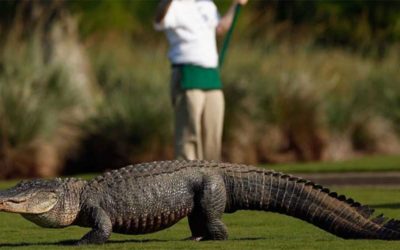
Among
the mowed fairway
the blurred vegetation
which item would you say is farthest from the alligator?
the blurred vegetation

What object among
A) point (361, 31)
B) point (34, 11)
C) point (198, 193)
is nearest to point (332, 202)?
point (198, 193)

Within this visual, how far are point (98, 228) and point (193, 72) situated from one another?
5.95 meters

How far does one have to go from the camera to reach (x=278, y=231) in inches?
435

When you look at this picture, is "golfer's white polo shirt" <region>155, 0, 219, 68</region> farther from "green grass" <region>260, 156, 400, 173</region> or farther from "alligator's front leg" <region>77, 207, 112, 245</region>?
"alligator's front leg" <region>77, 207, 112, 245</region>

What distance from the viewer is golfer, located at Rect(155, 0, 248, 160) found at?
50.5ft

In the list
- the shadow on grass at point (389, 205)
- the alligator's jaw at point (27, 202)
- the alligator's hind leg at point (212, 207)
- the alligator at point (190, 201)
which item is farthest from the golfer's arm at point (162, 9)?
the alligator's jaw at point (27, 202)

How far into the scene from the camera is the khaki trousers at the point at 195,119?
15555 millimetres

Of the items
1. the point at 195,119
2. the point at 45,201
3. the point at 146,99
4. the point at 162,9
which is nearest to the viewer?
the point at 45,201

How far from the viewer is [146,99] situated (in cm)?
2291

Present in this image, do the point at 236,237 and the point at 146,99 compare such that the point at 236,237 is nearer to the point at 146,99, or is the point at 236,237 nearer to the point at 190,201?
the point at 190,201

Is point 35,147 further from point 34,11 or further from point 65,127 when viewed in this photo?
point 34,11

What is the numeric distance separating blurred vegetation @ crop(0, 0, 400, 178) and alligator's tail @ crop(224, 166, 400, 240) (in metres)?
11.5

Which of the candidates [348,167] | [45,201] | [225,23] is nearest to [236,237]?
[45,201]

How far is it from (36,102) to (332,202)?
12655mm
